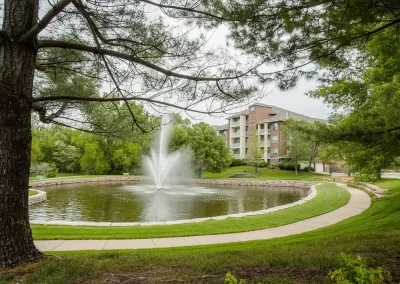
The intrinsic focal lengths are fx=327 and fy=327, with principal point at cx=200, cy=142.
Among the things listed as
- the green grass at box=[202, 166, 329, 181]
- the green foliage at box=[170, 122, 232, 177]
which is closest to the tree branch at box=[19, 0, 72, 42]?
the green foliage at box=[170, 122, 232, 177]

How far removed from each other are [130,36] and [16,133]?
2.33 m

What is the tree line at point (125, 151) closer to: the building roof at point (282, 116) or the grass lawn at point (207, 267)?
the building roof at point (282, 116)

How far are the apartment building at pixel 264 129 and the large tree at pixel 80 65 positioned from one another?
1742 inches

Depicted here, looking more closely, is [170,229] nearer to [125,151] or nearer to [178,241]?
[178,241]

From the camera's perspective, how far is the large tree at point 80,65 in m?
4.32

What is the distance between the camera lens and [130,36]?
5.39 metres

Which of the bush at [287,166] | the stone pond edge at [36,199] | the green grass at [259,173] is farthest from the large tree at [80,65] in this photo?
the bush at [287,166]

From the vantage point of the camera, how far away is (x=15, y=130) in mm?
4332

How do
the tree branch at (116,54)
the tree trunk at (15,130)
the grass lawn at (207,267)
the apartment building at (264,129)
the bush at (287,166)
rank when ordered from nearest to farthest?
1. the grass lawn at (207,267)
2. the tree trunk at (15,130)
3. the tree branch at (116,54)
4. the bush at (287,166)
5. the apartment building at (264,129)

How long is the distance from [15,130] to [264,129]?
175ft

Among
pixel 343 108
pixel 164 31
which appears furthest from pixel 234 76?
pixel 343 108

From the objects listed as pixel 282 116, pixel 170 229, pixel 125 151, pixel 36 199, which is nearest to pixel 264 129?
pixel 282 116

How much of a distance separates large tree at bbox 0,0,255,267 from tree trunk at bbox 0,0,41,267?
0.04ft

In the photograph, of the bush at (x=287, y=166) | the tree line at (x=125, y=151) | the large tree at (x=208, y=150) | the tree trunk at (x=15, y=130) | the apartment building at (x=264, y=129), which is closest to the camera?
the tree trunk at (x=15, y=130)
